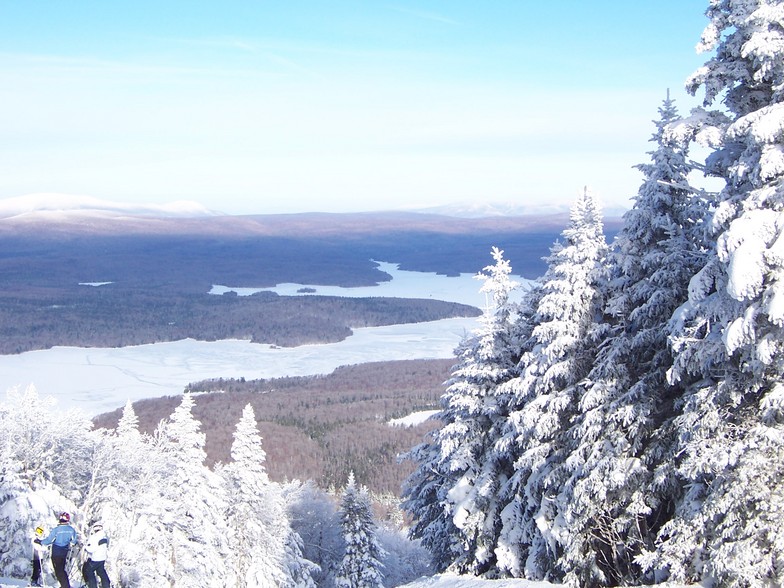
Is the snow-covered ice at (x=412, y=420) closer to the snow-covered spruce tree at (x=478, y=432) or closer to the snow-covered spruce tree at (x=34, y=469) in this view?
the snow-covered spruce tree at (x=34, y=469)

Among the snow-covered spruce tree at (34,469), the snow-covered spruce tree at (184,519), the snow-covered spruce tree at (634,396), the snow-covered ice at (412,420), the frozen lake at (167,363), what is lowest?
the frozen lake at (167,363)

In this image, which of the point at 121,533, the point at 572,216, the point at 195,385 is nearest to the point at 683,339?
the point at 572,216

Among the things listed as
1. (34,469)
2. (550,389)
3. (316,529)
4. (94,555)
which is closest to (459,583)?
(550,389)

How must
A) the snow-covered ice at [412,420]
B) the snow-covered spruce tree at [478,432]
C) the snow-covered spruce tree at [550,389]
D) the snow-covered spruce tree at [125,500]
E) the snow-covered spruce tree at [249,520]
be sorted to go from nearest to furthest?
the snow-covered spruce tree at [550,389], the snow-covered spruce tree at [478,432], the snow-covered spruce tree at [125,500], the snow-covered spruce tree at [249,520], the snow-covered ice at [412,420]

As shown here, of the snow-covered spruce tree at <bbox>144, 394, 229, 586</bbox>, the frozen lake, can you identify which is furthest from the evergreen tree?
the frozen lake

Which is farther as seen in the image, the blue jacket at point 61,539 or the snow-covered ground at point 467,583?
the snow-covered ground at point 467,583

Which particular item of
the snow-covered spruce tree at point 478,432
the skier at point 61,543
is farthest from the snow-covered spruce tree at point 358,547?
the skier at point 61,543

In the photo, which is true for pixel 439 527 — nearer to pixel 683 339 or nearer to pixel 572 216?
pixel 572 216

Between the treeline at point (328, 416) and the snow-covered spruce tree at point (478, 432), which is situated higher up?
the snow-covered spruce tree at point (478, 432)

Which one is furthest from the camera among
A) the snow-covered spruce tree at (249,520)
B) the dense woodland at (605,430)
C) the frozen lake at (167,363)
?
the frozen lake at (167,363)
